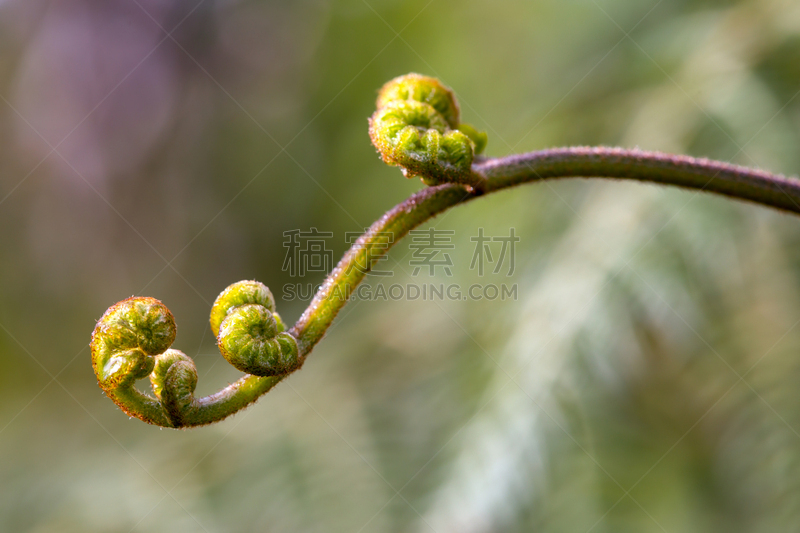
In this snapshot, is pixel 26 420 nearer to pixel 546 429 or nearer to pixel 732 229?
pixel 546 429

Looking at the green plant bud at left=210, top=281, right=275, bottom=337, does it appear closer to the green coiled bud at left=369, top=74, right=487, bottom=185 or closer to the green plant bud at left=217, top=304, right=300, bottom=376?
the green plant bud at left=217, top=304, right=300, bottom=376

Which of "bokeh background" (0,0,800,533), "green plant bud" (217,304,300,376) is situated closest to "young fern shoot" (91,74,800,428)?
"green plant bud" (217,304,300,376)

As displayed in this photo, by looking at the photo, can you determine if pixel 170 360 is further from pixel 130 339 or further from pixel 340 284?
pixel 340 284

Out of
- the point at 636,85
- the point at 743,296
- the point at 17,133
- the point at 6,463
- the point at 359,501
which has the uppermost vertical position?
the point at 636,85

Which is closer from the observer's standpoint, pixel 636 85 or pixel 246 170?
pixel 636 85

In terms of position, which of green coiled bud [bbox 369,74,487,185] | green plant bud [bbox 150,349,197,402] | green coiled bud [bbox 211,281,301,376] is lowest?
green plant bud [bbox 150,349,197,402]

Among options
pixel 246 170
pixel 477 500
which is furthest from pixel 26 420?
pixel 477 500

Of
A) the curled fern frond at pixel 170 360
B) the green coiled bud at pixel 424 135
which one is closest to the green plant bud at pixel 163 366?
the curled fern frond at pixel 170 360
